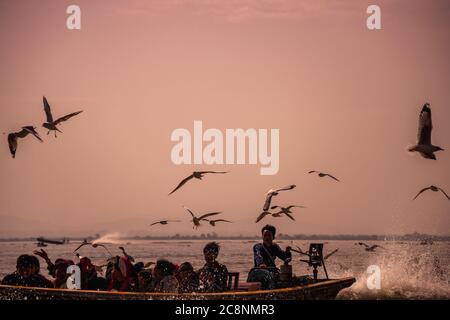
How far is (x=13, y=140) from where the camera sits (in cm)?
1909

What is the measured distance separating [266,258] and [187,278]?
5.54 feet

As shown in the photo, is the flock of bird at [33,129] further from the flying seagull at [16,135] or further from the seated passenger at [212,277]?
the seated passenger at [212,277]

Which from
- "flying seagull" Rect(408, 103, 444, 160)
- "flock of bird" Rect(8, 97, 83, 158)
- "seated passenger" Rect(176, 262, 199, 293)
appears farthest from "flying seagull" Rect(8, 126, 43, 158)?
"flying seagull" Rect(408, 103, 444, 160)

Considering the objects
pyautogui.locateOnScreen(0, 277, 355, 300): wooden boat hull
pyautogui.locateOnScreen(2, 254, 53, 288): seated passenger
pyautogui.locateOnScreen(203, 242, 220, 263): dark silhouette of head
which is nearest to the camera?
pyautogui.locateOnScreen(203, 242, 220, 263): dark silhouette of head

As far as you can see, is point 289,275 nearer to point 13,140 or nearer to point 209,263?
point 209,263

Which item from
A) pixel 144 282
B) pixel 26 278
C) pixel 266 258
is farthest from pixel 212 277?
pixel 26 278

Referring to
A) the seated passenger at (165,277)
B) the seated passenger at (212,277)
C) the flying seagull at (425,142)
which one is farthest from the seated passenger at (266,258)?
the flying seagull at (425,142)

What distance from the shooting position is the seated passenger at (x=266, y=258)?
52.2 ft

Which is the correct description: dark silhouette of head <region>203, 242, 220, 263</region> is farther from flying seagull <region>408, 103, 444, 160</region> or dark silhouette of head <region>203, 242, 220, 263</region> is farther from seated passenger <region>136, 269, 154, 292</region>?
flying seagull <region>408, 103, 444, 160</region>

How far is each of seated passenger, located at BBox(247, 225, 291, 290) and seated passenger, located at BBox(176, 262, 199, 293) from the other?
1.30m

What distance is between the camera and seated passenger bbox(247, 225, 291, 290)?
15.9 meters

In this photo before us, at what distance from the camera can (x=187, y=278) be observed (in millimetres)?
15070
